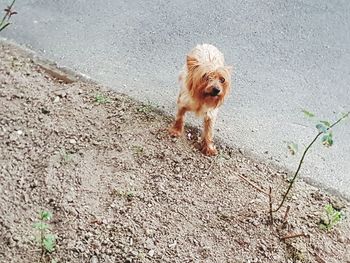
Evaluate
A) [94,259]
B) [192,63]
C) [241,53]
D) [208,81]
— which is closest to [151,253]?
[94,259]

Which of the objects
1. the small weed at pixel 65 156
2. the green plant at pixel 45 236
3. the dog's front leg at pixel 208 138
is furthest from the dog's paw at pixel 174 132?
the green plant at pixel 45 236

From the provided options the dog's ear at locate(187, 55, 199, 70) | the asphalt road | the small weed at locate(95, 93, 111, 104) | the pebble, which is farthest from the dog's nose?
the pebble

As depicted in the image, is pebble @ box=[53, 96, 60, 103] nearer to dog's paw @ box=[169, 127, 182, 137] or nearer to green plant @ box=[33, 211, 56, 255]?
dog's paw @ box=[169, 127, 182, 137]

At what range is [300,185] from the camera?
146 inches

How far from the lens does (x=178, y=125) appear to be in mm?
3842

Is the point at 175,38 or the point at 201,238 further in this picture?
the point at 175,38

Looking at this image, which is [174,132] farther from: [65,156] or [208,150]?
[65,156]

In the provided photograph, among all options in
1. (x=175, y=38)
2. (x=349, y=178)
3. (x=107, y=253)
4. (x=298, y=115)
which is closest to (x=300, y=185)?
(x=349, y=178)

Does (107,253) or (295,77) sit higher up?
(295,77)

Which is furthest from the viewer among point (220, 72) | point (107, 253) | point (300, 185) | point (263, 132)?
point (263, 132)

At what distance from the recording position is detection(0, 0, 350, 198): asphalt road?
4102mm

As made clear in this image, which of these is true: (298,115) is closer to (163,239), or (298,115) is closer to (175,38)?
(175,38)

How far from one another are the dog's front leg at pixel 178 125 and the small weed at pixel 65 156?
2.43 feet

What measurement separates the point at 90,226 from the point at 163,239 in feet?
1.44
